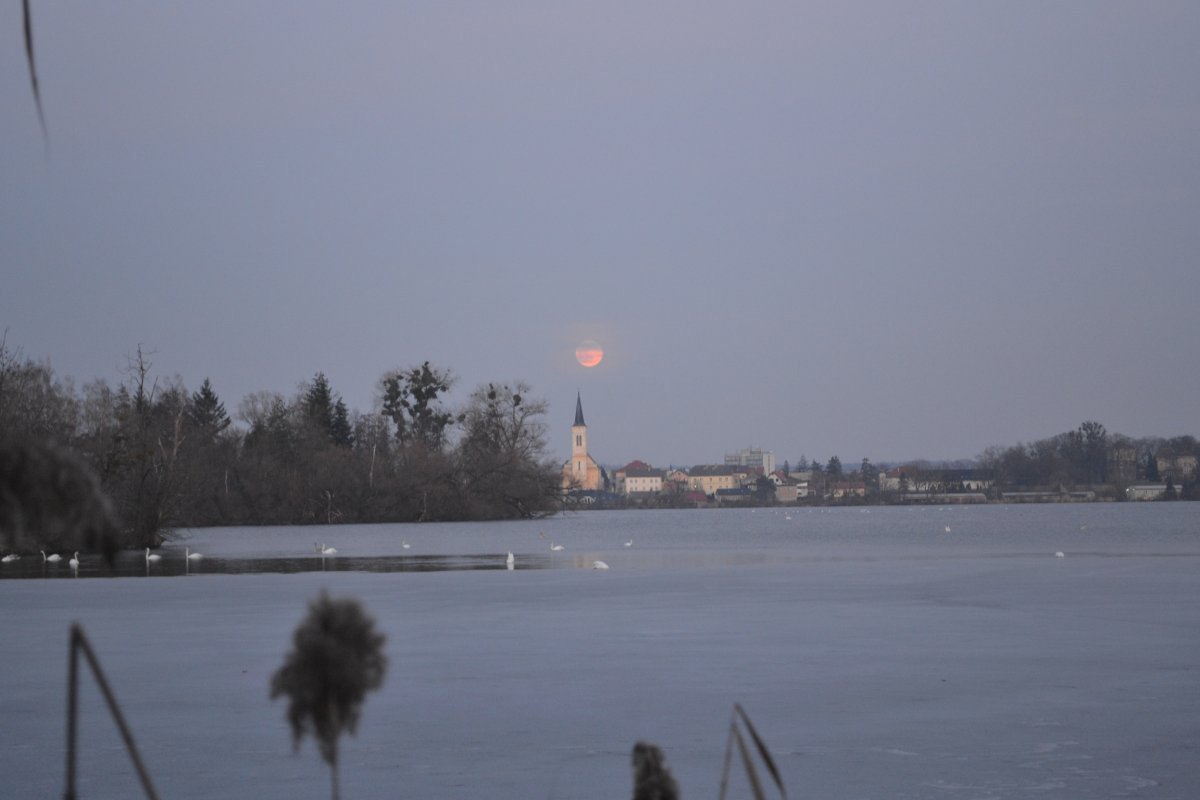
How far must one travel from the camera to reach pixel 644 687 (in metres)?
11.2

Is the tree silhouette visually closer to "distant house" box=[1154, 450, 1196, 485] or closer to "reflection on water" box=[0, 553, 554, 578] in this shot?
"reflection on water" box=[0, 553, 554, 578]

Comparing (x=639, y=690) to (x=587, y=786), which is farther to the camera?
(x=639, y=690)

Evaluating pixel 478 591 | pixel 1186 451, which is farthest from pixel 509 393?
pixel 1186 451

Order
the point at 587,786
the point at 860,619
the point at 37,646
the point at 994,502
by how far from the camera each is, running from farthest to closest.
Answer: the point at 994,502, the point at 860,619, the point at 37,646, the point at 587,786

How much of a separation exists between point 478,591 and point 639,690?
41.0 ft

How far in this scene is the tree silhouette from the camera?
934mm

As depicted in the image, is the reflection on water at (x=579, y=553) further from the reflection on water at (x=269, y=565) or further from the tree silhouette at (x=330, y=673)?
the tree silhouette at (x=330, y=673)

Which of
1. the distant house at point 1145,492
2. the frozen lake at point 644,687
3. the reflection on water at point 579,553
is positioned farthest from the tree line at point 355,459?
the distant house at point 1145,492

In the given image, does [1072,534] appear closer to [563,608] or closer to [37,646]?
[563,608]

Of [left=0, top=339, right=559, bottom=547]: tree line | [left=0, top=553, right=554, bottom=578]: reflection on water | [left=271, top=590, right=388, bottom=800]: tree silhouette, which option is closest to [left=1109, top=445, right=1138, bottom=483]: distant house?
[left=0, top=339, right=559, bottom=547]: tree line

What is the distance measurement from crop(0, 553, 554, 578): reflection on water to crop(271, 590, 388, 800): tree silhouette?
95.6 ft

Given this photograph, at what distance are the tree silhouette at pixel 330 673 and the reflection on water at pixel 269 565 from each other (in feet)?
95.6

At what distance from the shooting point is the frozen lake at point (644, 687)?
772cm

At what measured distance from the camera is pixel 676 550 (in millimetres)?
43562
